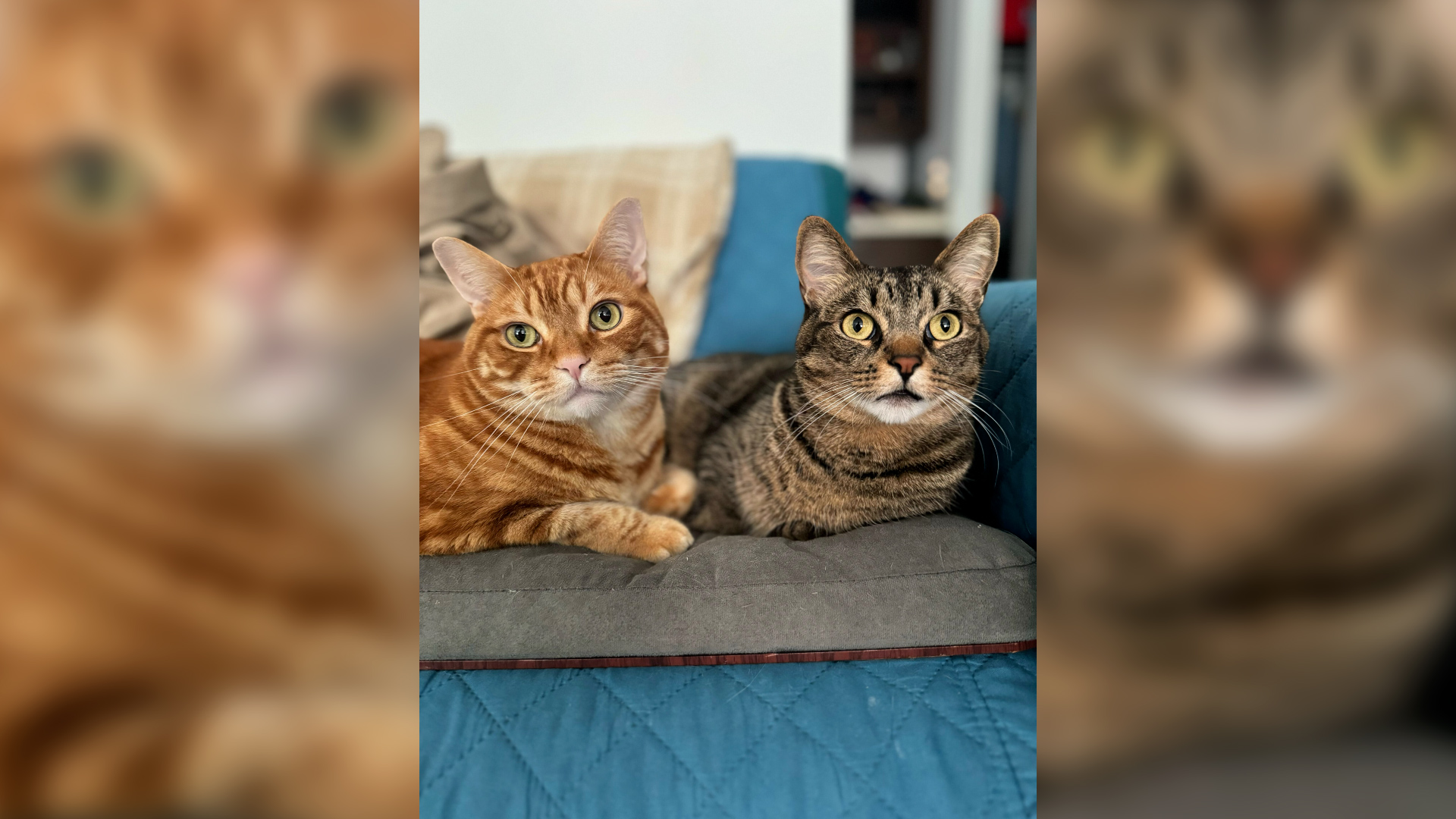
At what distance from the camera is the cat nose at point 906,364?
0.79 m

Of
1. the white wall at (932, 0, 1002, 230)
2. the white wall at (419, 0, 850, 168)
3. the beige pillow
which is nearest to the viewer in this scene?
the beige pillow

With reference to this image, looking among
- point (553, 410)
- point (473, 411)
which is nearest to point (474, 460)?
point (473, 411)

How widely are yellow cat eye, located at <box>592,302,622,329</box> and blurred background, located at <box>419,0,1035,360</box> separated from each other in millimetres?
342

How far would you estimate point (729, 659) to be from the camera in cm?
72

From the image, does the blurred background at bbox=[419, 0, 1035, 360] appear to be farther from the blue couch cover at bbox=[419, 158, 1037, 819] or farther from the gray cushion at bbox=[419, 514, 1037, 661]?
the blue couch cover at bbox=[419, 158, 1037, 819]
